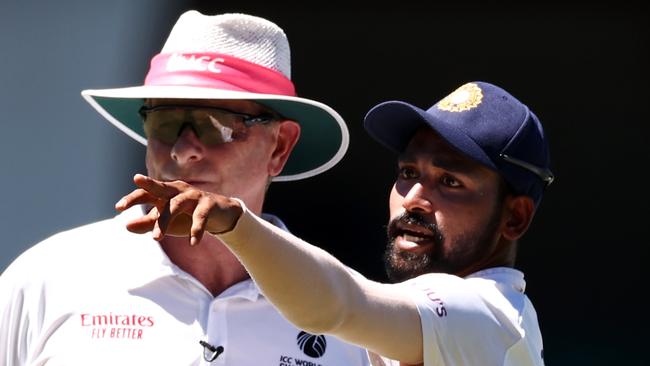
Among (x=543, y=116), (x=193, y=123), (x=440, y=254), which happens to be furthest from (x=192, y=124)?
(x=543, y=116)

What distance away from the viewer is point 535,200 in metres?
2.49

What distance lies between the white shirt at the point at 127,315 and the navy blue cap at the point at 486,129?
1.43 feet

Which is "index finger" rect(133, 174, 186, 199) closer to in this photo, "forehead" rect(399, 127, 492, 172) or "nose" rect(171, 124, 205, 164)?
"forehead" rect(399, 127, 492, 172)

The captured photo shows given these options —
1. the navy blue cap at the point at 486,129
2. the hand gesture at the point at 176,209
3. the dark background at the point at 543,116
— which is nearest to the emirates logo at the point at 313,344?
the navy blue cap at the point at 486,129

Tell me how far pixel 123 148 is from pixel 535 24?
1.37m

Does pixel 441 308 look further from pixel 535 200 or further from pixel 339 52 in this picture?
pixel 339 52

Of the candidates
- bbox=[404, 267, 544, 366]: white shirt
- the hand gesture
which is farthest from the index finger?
bbox=[404, 267, 544, 366]: white shirt

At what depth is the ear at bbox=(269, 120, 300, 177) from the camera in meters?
2.90

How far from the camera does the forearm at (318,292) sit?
1.89 m

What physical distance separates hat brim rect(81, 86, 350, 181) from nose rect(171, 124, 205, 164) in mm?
72

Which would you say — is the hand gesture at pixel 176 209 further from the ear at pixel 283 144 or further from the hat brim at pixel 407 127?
the ear at pixel 283 144

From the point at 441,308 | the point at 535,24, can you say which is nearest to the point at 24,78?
the point at 535,24

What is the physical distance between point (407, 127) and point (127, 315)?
619 millimetres

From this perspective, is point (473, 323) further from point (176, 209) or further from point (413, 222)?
point (176, 209)
